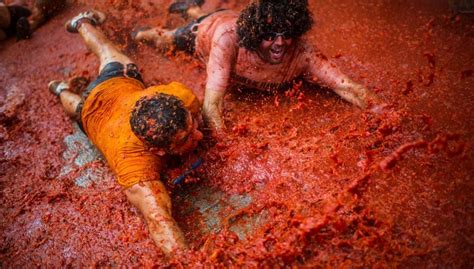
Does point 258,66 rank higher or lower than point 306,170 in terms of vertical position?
higher

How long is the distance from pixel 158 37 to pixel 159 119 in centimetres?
207

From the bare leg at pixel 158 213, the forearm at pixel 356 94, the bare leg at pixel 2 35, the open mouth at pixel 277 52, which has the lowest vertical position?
the bare leg at pixel 2 35

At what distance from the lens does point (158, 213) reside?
2336 millimetres

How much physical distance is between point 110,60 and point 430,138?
9.51 feet

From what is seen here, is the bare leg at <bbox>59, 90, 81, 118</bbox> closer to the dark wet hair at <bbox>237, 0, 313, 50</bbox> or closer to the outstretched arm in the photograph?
the dark wet hair at <bbox>237, 0, 313, 50</bbox>

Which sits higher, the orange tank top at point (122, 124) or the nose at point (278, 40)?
the nose at point (278, 40)

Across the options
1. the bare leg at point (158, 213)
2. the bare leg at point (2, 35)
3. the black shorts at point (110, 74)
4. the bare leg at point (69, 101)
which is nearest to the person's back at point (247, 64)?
the black shorts at point (110, 74)

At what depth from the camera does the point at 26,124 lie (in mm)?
3805

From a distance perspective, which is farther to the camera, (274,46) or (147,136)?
(274,46)

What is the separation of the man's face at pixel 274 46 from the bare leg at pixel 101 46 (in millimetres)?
1386

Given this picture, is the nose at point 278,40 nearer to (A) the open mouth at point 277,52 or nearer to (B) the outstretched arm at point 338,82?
(A) the open mouth at point 277,52

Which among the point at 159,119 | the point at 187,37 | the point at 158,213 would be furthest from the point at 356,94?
the point at 187,37

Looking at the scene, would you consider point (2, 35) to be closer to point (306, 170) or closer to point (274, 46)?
point (274, 46)

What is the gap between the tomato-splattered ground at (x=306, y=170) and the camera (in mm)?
1994
